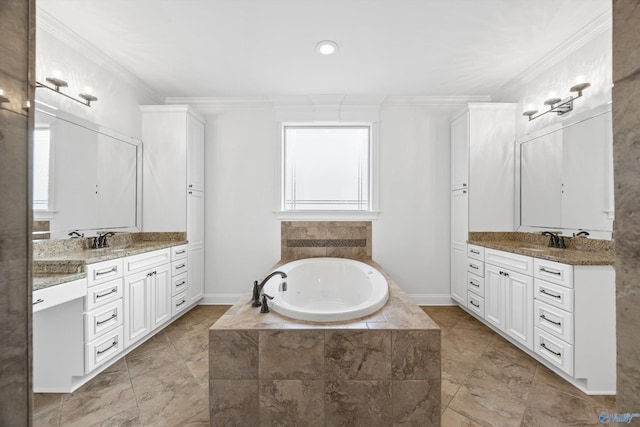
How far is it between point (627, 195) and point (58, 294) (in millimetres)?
2465

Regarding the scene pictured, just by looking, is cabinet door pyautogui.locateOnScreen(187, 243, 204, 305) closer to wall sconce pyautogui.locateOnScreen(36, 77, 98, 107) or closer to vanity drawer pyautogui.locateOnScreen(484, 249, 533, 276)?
wall sconce pyautogui.locateOnScreen(36, 77, 98, 107)

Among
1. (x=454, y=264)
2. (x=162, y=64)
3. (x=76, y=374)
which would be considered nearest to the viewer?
(x=76, y=374)

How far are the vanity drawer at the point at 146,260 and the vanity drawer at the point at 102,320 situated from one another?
0.88ft

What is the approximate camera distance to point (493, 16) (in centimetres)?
205

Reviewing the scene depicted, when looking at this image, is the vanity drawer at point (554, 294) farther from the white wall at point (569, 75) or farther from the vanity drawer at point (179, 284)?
the vanity drawer at point (179, 284)

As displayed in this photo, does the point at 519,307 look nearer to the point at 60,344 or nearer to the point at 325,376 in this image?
the point at 325,376

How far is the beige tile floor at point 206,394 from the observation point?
1.62m

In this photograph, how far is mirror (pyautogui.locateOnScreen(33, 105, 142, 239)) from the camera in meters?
2.10

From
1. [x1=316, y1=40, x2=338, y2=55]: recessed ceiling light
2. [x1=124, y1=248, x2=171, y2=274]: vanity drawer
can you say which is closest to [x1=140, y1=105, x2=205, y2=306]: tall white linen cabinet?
[x1=124, y1=248, x2=171, y2=274]: vanity drawer

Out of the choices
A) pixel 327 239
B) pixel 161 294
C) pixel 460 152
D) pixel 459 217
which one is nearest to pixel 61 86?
pixel 161 294

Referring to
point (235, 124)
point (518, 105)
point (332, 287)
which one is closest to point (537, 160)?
point (518, 105)

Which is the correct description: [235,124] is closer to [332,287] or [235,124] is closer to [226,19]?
[226,19]

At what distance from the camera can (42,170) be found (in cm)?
209

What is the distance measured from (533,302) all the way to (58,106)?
4.03 m
